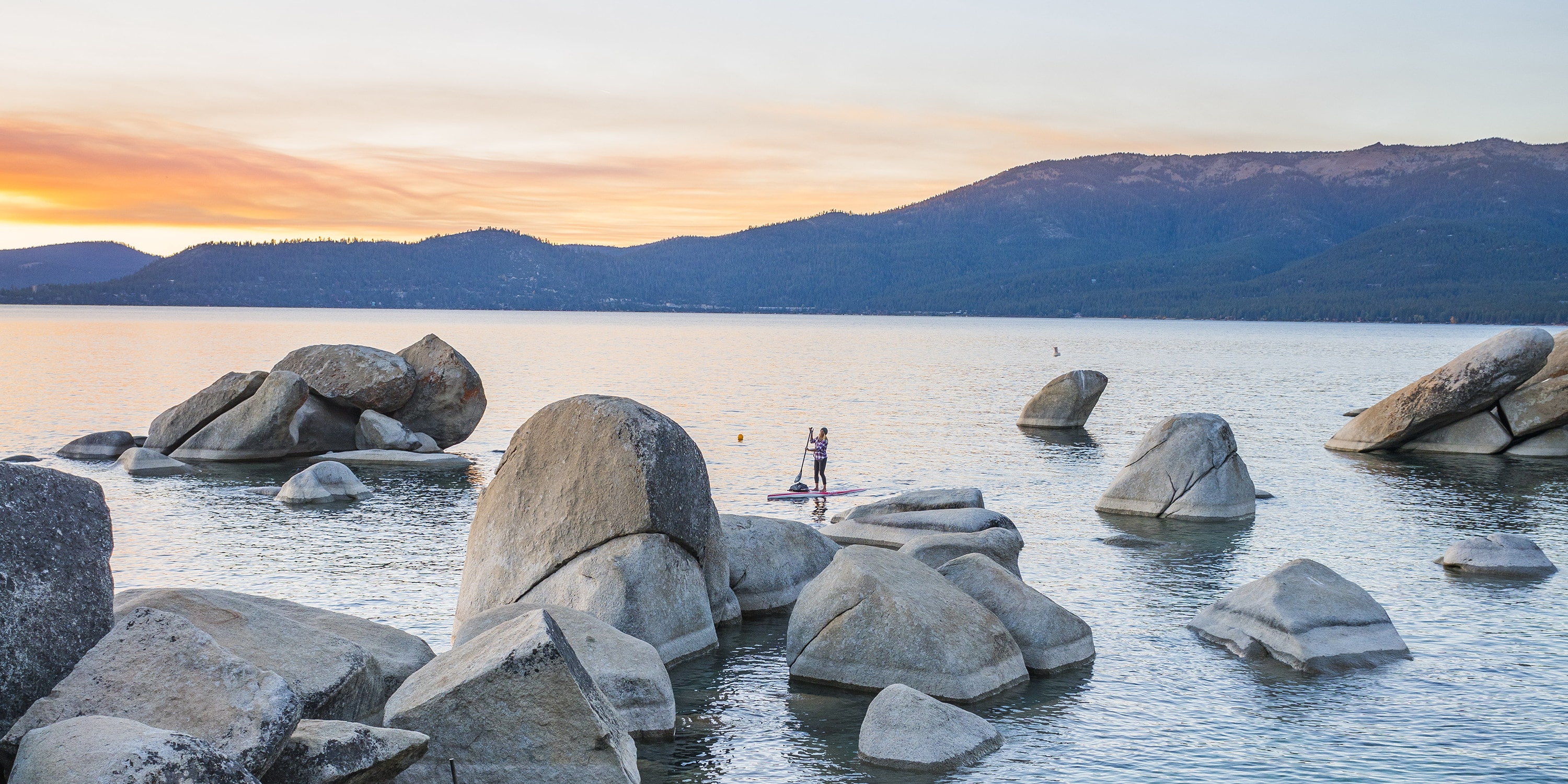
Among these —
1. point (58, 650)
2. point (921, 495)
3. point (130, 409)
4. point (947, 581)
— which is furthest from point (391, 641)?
point (130, 409)

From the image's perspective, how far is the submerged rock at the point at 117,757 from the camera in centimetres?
798

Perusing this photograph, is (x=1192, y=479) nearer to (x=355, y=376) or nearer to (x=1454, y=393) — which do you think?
(x=1454, y=393)

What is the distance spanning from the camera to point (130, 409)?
191 feet

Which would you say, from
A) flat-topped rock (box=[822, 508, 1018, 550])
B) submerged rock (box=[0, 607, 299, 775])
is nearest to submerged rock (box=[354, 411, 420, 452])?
flat-topped rock (box=[822, 508, 1018, 550])

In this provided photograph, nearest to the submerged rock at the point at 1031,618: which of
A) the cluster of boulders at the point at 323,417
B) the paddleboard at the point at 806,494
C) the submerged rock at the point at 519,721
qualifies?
the submerged rock at the point at 519,721

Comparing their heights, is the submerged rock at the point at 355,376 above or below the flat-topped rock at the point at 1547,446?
above

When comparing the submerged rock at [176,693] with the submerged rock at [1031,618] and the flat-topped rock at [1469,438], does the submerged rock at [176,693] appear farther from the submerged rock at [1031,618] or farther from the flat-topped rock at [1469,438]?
the flat-topped rock at [1469,438]

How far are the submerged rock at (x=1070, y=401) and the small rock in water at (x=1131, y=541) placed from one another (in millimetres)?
26652

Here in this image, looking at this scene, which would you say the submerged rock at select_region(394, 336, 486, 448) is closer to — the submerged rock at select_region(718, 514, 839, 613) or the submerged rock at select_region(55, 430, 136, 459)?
the submerged rock at select_region(55, 430, 136, 459)

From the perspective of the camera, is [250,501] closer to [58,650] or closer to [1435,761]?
[58,650]

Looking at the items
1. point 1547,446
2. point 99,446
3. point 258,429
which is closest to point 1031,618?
point 258,429

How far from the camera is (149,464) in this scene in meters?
36.7

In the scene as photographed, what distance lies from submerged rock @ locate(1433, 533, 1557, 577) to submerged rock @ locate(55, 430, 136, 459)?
38205 millimetres

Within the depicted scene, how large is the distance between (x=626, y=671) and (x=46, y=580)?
633 centimetres
